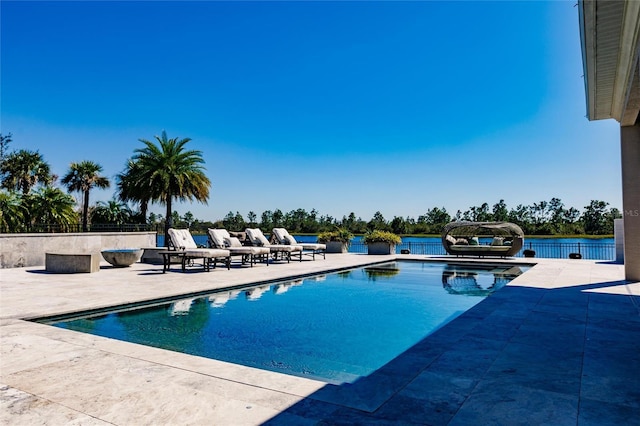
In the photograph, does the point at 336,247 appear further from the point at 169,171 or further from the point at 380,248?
the point at 169,171

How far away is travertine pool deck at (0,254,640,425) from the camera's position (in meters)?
2.20

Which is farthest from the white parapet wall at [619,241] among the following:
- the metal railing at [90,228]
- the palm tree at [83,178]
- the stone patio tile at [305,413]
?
the palm tree at [83,178]

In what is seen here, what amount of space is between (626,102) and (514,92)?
990 centimetres

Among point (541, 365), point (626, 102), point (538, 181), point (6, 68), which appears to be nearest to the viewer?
point (541, 365)

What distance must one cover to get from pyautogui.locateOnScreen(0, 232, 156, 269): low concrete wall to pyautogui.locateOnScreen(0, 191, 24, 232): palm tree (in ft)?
6.40

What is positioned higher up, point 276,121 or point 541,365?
point 276,121

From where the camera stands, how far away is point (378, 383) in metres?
2.73

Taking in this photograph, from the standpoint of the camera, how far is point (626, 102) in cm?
703

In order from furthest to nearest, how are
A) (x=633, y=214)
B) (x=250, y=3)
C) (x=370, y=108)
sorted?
(x=370, y=108), (x=250, y=3), (x=633, y=214)

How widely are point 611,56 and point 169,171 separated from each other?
1666cm

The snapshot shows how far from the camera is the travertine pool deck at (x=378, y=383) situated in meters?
2.20

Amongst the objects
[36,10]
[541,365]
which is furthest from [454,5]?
[36,10]

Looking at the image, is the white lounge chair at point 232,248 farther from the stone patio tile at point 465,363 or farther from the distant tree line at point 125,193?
the stone patio tile at point 465,363

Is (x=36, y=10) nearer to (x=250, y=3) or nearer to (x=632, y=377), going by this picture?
(x=250, y=3)
